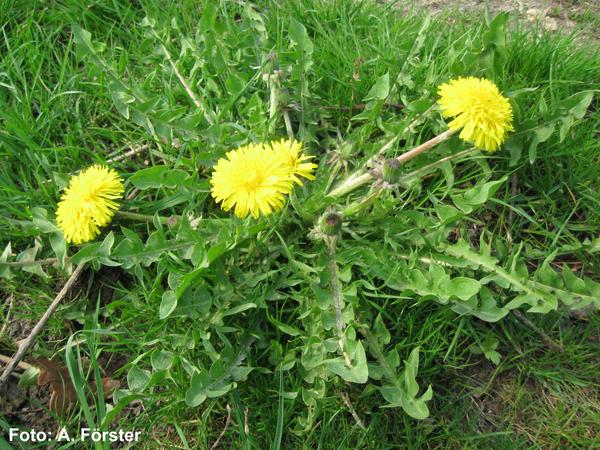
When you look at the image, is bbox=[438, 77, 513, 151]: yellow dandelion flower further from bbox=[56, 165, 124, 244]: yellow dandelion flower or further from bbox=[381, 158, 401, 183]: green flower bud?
bbox=[56, 165, 124, 244]: yellow dandelion flower

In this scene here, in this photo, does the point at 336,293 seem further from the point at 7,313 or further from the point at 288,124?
the point at 7,313

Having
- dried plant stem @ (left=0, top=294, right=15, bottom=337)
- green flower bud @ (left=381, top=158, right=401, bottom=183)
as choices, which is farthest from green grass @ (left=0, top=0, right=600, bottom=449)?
green flower bud @ (left=381, top=158, right=401, bottom=183)

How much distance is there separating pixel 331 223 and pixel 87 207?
0.87 metres

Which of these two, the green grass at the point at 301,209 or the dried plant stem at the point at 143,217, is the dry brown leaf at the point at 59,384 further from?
the dried plant stem at the point at 143,217

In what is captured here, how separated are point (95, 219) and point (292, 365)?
86cm

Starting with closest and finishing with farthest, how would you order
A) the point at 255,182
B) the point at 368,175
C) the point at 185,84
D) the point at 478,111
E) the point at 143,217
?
the point at 255,182, the point at 478,111, the point at 368,175, the point at 143,217, the point at 185,84

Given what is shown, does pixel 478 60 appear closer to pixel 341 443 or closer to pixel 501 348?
pixel 501 348

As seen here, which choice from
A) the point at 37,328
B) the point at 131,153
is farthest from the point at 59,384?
the point at 131,153

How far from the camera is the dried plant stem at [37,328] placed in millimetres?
1902

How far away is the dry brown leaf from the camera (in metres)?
1.89

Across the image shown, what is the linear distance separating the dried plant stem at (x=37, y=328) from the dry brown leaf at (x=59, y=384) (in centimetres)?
7

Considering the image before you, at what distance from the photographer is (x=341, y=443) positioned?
173cm

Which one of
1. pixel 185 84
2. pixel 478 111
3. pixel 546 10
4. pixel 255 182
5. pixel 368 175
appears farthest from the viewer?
pixel 546 10

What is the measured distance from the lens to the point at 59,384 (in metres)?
1.91
